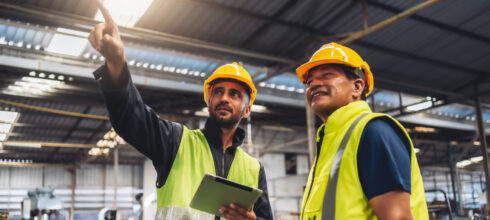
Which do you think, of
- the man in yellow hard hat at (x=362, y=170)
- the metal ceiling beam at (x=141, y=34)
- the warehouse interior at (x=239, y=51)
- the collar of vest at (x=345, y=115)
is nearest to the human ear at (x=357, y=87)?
the man in yellow hard hat at (x=362, y=170)

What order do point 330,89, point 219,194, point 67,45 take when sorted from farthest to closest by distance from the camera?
point 67,45
point 330,89
point 219,194

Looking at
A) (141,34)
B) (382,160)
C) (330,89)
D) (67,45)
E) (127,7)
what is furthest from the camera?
(67,45)

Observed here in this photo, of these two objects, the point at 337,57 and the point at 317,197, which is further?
the point at 337,57

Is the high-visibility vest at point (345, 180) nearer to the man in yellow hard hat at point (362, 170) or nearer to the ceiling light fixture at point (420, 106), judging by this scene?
the man in yellow hard hat at point (362, 170)

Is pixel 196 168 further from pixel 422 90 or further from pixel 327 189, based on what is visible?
pixel 422 90

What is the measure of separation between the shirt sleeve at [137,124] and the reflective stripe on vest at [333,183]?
1.03m

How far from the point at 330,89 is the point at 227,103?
37.0 inches

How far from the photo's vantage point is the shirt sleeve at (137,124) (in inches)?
75.7

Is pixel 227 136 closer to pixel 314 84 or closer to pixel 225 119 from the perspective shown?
pixel 225 119

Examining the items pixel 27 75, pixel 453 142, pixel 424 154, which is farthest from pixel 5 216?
pixel 424 154

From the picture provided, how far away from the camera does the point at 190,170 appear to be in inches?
98.0

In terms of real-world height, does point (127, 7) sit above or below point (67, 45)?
below

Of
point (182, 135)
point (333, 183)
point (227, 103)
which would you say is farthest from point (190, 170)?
point (333, 183)

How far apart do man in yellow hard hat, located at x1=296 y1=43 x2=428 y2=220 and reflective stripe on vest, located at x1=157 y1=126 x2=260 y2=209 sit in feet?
2.42
